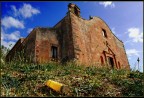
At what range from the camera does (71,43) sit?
64.8 ft

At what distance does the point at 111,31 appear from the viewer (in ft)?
92.8

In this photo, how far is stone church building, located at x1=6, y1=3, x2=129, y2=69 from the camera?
19.7m

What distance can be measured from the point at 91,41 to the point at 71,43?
327 centimetres

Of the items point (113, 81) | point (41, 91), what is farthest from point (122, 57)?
point (41, 91)

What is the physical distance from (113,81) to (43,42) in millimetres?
13777

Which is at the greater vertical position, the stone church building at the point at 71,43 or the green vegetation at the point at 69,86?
the stone church building at the point at 71,43

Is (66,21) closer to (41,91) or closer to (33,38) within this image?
(33,38)

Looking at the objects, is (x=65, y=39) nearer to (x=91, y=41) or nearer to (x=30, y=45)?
(x=91, y=41)

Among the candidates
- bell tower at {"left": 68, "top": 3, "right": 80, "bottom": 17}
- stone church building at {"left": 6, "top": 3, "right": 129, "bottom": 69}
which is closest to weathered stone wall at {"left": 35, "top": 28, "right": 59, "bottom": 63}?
stone church building at {"left": 6, "top": 3, "right": 129, "bottom": 69}

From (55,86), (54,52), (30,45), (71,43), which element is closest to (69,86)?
(55,86)

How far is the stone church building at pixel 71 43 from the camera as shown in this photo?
1966 centimetres

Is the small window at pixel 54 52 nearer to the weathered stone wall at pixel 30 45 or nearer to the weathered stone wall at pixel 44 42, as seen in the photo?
the weathered stone wall at pixel 44 42

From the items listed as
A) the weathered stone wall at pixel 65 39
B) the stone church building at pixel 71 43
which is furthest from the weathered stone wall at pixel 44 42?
the weathered stone wall at pixel 65 39

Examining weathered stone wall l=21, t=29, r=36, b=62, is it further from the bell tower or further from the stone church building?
the bell tower
